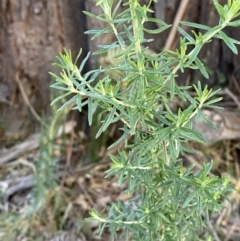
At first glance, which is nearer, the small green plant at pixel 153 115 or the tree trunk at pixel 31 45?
the small green plant at pixel 153 115

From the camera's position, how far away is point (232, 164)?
1461 mm

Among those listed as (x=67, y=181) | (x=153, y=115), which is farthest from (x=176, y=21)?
(x=153, y=115)

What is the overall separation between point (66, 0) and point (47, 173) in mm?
→ 463

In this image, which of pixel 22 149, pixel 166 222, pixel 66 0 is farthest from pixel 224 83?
pixel 166 222

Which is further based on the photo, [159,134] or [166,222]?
[166,222]

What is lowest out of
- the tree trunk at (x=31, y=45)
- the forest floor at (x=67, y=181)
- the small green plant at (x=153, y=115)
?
the forest floor at (x=67, y=181)

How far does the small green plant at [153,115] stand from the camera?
0.63 m

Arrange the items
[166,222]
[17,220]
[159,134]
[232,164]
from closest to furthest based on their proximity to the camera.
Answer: [159,134] → [166,222] → [17,220] → [232,164]

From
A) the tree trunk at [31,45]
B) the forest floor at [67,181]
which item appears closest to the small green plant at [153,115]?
the forest floor at [67,181]

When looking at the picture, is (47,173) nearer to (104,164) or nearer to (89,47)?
(104,164)

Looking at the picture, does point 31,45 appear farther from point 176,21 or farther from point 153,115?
point 153,115

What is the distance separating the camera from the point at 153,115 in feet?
2.28

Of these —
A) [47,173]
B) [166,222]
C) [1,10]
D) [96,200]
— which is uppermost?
[1,10]

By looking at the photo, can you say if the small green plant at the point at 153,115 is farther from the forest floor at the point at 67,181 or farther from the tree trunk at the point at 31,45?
the tree trunk at the point at 31,45
